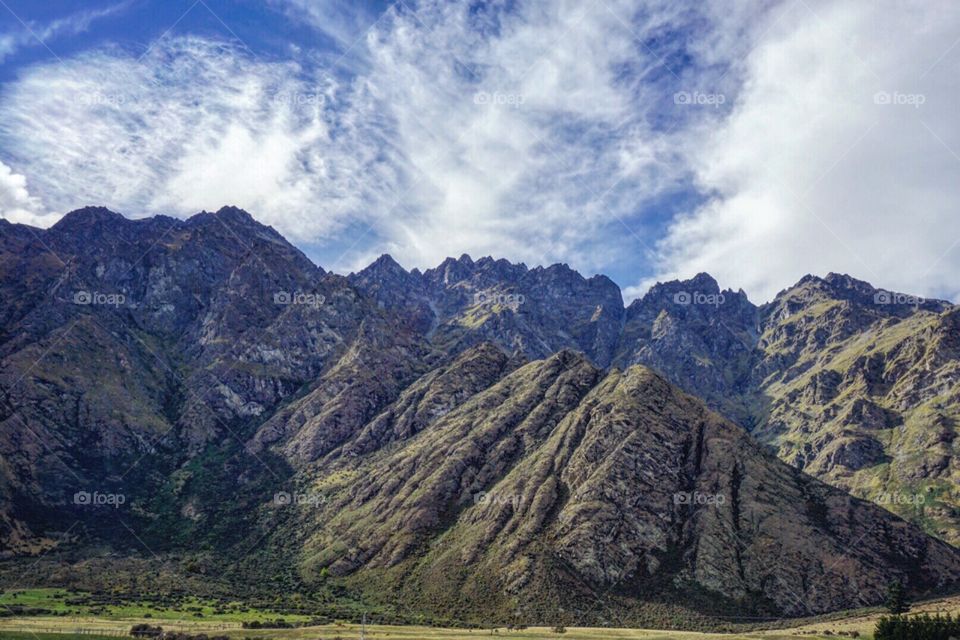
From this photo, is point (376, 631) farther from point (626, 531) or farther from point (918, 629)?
point (918, 629)

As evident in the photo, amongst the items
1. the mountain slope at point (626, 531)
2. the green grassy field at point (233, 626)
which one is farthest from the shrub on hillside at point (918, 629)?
the mountain slope at point (626, 531)

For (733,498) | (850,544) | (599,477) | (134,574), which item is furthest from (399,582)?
(850,544)

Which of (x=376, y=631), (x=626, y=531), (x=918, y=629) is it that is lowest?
(x=376, y=631)

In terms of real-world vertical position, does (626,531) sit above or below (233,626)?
above

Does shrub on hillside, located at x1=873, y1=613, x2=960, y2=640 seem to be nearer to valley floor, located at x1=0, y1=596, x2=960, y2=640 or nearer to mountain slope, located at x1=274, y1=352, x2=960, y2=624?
valley floor, located at x1=0, y1=596, x2=960, y2=640

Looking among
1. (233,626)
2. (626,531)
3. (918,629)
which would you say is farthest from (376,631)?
(918,629)

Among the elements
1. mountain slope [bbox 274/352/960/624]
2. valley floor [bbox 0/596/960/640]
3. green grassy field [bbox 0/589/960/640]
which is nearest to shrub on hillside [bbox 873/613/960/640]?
valley floor [bbox 0/596/960/640]

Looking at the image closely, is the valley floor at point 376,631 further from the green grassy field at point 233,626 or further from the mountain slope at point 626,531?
the mountain slope at point 626,531

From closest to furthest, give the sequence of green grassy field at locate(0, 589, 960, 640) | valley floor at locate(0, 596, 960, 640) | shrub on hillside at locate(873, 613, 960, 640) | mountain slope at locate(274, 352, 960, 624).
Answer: shrub on hillside at locate(873, 613, 960, 640) → valley floor at locate(0, 596, 960, 640) → green grassy field at locate(0, 589, 960, 640) → mountain slope at locate(274, 352, 960, 624)

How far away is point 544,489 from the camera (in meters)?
172

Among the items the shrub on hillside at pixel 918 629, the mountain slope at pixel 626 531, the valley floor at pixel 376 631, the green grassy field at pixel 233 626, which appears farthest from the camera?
the mountain slope at pixel 626 531

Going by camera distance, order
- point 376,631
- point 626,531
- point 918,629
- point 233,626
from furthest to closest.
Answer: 1. point 626,531
2. point 376,631
3. point 233,626
4. point 918,629

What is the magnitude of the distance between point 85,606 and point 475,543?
8638 cm

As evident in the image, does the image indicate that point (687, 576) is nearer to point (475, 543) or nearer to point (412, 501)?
point (475, 543)
